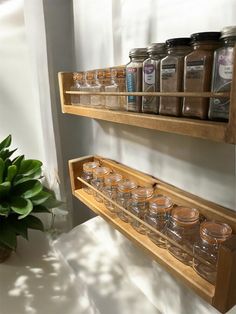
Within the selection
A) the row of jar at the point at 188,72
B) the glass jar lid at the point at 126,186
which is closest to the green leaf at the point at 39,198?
the glass jar lid at the point at 126,186

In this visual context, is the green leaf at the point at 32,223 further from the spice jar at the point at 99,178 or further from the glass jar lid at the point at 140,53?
the glass jar lid at the point at 140,53

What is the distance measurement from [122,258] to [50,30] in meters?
0.97

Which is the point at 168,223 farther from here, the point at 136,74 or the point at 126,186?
the point at 136,74

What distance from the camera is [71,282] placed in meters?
0.95

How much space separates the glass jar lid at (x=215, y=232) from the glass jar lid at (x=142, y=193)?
0.20 m

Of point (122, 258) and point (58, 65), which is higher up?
point (58, 65)

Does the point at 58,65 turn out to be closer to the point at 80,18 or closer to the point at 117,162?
the point at 80,18

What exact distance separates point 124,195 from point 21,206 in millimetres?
423

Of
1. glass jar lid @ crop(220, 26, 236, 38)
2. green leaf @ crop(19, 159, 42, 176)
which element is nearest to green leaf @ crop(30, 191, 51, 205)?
green leaf @ crop(19, 159, 42, 176)

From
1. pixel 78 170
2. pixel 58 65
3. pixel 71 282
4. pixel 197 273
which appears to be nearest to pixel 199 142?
pixel 197 273

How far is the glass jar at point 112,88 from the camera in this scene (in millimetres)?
736

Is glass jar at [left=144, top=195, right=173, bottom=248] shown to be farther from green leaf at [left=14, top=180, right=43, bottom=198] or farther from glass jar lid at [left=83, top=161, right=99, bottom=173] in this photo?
green leaf at [left=14, top=180, right=43, bottom=198]

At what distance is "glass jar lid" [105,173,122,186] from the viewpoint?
0.85 m

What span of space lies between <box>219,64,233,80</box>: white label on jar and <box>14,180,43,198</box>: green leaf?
2.59 feet
